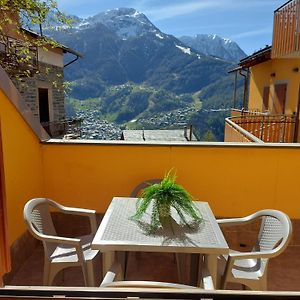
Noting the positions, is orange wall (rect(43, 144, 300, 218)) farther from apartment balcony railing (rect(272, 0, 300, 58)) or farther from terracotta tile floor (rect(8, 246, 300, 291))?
apartment balcony railing (rect(272, 0, 300, 58))

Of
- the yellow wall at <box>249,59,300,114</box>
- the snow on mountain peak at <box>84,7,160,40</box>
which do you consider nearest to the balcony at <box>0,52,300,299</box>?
the yellow wall at <box>249,59,300,114</box>

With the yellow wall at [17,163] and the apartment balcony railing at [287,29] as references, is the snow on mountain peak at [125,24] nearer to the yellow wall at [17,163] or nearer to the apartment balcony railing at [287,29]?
the apartment balcony railing at [287,29]

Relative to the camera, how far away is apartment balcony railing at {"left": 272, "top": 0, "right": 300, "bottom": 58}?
7.66 meters

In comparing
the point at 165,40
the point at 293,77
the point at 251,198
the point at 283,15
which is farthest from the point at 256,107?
the point at 165,40

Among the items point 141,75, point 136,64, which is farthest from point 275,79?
point 136,64

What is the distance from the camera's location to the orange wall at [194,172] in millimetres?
3654

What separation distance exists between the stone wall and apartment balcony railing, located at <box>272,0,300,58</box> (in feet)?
23.9

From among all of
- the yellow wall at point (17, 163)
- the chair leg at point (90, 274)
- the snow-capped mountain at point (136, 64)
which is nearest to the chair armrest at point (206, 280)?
the chair leg at point (90, 274)

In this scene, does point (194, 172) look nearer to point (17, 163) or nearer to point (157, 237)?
point (157, 237)

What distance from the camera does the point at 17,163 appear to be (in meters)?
3.24

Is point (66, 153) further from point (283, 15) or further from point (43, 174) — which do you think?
point (283, 15)

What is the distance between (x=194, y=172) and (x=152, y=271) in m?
1.20

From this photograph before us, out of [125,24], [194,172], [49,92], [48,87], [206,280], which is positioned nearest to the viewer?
[206,280]

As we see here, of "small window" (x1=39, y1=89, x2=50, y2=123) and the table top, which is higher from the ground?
"small window" (x1=39, y1=89, x2=50, y2=123)
